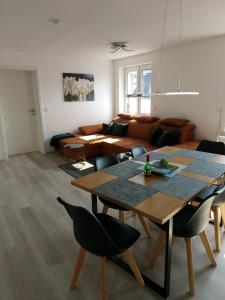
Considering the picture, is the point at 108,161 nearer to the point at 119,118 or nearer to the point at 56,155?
the point at 56,155

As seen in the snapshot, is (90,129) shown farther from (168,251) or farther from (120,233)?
(168,251)

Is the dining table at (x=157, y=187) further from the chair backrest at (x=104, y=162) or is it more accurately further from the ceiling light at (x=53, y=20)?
the ceiling light at (x=53, y=20)

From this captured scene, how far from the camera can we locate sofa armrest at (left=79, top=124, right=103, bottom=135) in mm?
5989

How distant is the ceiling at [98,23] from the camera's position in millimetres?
2535

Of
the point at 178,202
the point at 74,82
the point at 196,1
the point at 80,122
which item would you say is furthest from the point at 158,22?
the point at 80,122

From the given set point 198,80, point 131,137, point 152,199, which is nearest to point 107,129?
point 131,137

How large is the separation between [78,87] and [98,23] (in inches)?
114

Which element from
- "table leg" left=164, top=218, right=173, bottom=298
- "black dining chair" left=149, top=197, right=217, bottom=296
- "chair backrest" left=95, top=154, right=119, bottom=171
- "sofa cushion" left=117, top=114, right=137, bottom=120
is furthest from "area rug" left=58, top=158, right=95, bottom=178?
"table leg" left=164, top=218, right=173, bottom=298

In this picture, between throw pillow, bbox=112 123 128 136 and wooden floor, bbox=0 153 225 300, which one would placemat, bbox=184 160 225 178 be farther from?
throw pillow, bbox=112 123 128 136

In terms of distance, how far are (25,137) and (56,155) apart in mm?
977

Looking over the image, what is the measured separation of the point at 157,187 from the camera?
1.86 meters

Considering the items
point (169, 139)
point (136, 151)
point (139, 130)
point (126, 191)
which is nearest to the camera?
point (126, 191)

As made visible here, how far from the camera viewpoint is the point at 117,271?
197 centimetres

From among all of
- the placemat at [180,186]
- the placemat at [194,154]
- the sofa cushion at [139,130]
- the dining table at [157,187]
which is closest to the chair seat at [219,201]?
the dining table at [157,187]
